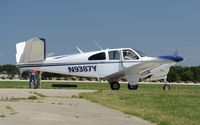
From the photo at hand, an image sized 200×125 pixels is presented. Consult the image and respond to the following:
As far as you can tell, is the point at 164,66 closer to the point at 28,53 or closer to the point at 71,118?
the point at 28,53

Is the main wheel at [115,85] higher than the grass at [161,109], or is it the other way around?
the main wheel at [115,85]

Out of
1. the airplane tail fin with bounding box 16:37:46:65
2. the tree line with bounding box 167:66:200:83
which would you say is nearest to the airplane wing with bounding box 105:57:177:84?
the airplane tail fin with bounding box 16:37:46:65

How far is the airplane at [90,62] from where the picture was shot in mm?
30062

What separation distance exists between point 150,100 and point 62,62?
1111cm

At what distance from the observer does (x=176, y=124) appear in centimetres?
1252

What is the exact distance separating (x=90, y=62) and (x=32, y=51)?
382cm

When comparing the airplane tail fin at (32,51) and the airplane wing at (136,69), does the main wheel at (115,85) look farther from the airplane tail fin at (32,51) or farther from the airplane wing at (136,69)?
the airplane tail fin at (32,51)

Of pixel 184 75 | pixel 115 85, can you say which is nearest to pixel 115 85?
pixel 115 85

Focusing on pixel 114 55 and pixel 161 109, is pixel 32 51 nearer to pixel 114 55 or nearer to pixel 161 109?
pixel 114 55

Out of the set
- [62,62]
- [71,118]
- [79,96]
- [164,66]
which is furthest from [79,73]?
[71,118]

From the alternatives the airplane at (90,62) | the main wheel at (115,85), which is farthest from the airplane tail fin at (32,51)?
the main wheel at (115,85)

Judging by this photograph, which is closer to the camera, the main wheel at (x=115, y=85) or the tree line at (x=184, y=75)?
the main wheel at (x=115, y=85)

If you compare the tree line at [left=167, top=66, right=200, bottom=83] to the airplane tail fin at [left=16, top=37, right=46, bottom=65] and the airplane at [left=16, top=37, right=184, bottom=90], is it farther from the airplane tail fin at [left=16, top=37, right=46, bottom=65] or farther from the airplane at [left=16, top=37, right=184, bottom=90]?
the airplane tail fin at [left=16, top=37, right=46, bottom=65]

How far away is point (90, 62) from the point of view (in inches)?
1192
